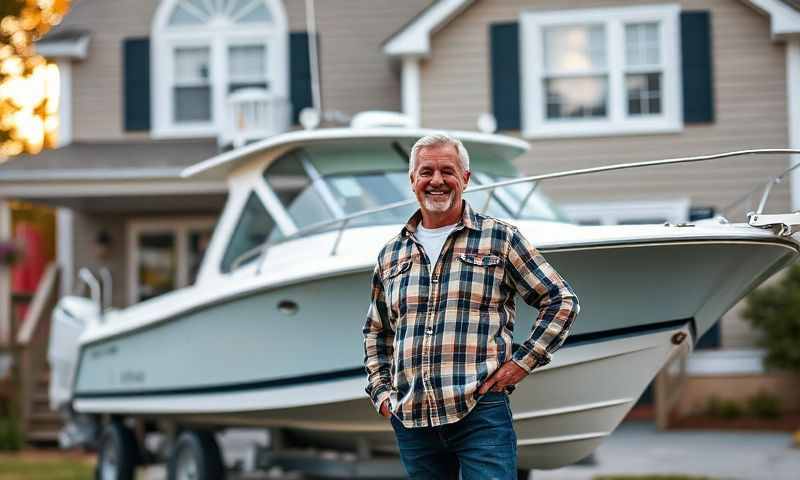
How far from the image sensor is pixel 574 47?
1471 centimetres

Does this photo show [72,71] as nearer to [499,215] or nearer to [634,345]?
[499,215]

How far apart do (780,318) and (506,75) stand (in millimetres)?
4407

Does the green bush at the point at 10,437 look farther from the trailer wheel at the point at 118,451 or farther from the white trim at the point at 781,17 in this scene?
the white trim at the point at 781,17

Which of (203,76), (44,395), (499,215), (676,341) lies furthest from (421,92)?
(676,341)

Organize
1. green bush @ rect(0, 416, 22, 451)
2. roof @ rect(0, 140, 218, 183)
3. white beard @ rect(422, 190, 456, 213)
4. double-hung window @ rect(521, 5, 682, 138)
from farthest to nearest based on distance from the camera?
double-hung window @ rect(521, 5, 682, 138), green bush @ rect(0, 416, 22, 451), roof @ rect(0, 140, 218, 183), white beard @ rect(422, 190, 456, 213)

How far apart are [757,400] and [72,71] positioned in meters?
10.0

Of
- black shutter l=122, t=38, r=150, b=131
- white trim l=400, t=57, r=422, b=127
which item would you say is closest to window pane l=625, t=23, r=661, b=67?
white trim l=400, t=57, r=422, b=127

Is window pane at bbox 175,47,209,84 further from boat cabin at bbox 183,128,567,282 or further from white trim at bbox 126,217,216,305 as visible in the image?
boat cabin at bbox 183,128,567,282

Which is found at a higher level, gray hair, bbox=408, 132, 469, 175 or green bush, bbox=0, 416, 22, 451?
gray hair, bbox=408, 132, 469, 175

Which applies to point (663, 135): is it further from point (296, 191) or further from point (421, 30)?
point (296, 191)

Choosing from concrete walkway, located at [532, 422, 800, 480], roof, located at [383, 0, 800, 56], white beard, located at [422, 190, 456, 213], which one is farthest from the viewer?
roof, located at [383, 0, 800, 56]

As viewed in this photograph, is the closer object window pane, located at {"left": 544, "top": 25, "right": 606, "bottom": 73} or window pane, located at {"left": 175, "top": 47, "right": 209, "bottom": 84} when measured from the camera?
window pane, located at {"left": 544, "top": 25, "right": 606, "bottom": 73}

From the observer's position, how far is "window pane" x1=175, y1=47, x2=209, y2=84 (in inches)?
632

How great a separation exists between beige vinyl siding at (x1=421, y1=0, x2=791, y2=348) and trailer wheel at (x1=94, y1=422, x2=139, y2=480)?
609cm
